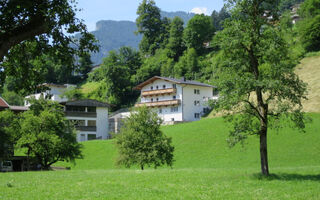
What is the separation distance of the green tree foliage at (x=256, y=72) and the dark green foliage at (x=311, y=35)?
76.9 metres

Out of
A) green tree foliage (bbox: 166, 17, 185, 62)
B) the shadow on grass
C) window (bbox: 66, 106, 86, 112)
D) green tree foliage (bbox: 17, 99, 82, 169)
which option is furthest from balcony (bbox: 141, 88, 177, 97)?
the shadow on grass

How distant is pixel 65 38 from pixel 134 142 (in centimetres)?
2605

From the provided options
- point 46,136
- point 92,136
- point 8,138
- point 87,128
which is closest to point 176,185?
point 46,136

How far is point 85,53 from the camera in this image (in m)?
13.6

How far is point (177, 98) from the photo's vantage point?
3593 inches

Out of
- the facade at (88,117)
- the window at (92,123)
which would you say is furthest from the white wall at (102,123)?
the window at (92,123)

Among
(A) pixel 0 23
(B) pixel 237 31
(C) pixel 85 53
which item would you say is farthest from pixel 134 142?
(A) pixel 0 23

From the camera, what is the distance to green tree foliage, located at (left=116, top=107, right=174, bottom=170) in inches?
1470

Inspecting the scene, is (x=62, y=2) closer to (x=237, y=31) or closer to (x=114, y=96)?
(x=237, y=31)

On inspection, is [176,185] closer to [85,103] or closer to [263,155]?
[263,155]

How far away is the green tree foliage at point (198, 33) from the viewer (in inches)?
5295

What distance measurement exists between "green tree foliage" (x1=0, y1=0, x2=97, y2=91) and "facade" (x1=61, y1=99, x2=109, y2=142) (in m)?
68.6

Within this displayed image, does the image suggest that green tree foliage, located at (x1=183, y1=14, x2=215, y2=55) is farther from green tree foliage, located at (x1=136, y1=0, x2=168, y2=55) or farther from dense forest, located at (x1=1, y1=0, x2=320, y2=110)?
green tree foliage, located at (x1=136, y1=0, x2=168, y2=55)

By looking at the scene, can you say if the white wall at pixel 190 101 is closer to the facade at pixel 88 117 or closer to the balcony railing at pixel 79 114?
the facade at pixel 88 117
